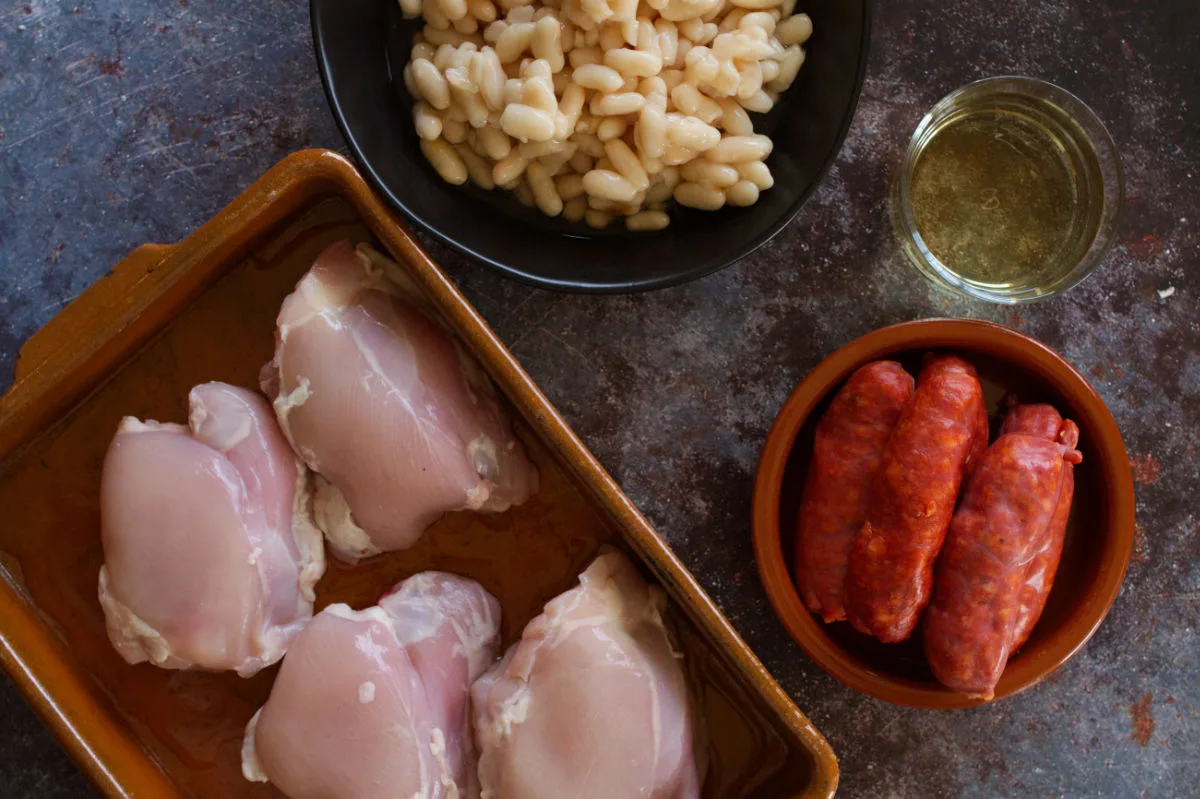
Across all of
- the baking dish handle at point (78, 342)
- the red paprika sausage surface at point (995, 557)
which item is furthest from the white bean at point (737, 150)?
the baking dish handle at point (78, 342)

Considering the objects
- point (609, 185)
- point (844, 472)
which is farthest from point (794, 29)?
point (844, 472)

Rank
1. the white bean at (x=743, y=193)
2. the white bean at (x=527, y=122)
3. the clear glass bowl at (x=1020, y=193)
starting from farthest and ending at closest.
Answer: the clear glass bowl at (x=1020, y=193) → the white bean at (x=743, y=193) → the white bean at (x=527, y=122)

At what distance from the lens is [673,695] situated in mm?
1427

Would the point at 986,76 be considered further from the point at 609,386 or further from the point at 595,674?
the point at 595,674

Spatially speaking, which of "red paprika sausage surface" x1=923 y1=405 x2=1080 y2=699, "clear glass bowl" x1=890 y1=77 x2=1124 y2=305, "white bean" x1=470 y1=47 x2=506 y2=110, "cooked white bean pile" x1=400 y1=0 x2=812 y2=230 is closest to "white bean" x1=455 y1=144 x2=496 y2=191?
"cooked white bean pile" x1=400 y1=0 x2=812 y2=230

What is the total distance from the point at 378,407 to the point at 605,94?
561mm

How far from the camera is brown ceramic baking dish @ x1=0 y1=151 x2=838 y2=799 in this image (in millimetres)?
1333

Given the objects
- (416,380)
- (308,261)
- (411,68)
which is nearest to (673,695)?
(416,380)

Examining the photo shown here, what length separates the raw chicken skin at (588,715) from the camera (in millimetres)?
1399

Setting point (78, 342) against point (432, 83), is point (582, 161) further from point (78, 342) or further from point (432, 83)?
point (78, 342)

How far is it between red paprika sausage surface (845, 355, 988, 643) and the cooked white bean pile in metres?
0.40

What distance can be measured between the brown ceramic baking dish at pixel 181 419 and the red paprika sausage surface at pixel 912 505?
198 mm

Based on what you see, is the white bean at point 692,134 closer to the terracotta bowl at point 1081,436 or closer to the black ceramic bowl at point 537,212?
the black ceramic bowl at point 537,212

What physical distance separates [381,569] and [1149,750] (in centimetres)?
133
